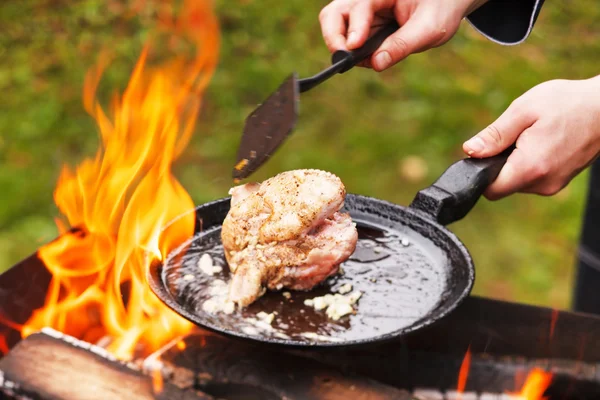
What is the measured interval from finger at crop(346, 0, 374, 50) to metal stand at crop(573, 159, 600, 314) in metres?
1.71

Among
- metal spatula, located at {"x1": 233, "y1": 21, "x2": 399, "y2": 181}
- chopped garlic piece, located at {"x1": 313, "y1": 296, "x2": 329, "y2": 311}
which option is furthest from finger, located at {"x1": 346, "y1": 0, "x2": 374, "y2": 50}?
chopped garlic piece, located at {"x1": 313, "y1": 296, "x2": 329, "y2": 311}

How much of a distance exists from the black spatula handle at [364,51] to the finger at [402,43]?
0.14ft

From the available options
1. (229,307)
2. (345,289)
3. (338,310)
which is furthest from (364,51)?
(229,307)

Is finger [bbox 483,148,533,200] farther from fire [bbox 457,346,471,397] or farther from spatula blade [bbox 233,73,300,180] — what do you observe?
spatula blade [bbox 233,73,300,180]

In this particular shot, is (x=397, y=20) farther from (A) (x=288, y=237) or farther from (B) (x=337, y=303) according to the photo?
(B) (x=337, y=303)

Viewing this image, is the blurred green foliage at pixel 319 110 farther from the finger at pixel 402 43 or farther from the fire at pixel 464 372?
the finger at pixel 402 43

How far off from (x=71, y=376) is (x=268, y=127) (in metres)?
1.16

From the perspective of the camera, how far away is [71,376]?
2.55 meters

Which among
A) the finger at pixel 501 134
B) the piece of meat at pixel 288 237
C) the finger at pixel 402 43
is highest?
the finger at pixel 402 43

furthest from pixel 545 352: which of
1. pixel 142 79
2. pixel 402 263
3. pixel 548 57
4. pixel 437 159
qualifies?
pixel 548 57

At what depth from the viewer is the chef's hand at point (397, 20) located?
3.27m

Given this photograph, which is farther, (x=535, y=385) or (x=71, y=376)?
(x=535, y=385)

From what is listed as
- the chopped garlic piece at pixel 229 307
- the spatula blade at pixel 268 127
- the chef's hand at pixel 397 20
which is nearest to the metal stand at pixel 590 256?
the chef's hand at pixel 397 20

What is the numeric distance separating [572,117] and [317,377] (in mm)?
1570
